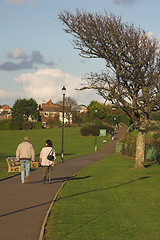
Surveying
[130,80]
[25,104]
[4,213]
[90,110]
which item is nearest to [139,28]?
[130,80]

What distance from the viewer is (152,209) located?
1125cm

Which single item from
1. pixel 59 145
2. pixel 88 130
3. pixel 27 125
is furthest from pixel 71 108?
pixel 59 145

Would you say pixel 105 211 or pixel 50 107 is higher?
pixel 50 107

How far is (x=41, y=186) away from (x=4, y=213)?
5035mm

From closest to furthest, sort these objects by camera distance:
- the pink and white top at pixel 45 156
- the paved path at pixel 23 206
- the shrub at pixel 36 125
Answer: the paved path at pixel 23 206, the pink and white top at pixel 45 156, the shrub at pixel 36 125

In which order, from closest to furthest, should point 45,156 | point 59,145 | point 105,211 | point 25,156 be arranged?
point 105,211 → point 25,156 → point 45,156 → point 59,145

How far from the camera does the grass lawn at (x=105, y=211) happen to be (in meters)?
8.20

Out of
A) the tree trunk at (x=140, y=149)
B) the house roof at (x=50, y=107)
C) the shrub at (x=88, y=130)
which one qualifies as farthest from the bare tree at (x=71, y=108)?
the tree trunk at (x=140, y=149)

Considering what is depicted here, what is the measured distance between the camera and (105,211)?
10.5m

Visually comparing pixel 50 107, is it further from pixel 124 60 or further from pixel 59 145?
pixel 124 60

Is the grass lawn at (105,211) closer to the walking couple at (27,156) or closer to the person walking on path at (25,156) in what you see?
the walking couple at (27,156)

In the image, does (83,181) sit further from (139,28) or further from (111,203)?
(139,28)

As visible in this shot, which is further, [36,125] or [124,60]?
[36,125]

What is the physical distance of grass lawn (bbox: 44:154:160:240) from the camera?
820cm
